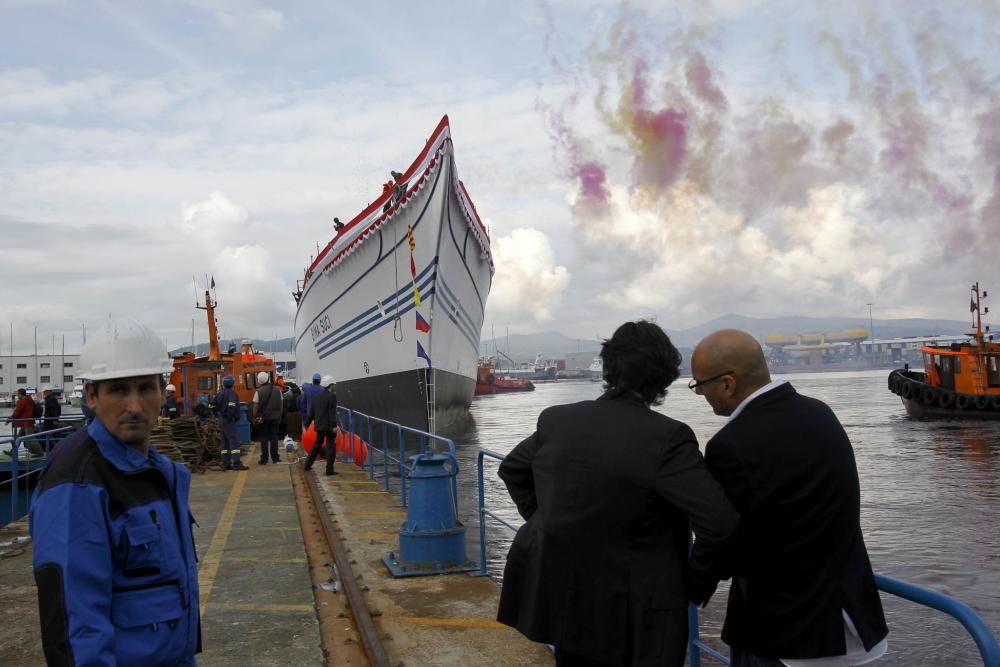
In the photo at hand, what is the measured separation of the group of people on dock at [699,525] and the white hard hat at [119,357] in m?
1.24

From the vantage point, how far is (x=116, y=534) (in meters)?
2.16

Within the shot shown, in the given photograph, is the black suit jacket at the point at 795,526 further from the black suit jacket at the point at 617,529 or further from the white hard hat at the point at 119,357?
the white hard hat at the point at 119,357

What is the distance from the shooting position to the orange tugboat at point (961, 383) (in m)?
32.8

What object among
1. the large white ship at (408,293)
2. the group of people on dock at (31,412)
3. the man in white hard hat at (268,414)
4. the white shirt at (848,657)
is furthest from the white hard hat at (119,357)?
the large white ship at (408,293)

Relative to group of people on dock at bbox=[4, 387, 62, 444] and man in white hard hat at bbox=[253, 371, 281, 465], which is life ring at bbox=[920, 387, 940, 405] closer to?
man in white hard hat at bbox=[253, 371, 281, 465]

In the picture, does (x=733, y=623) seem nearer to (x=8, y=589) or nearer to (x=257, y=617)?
(x=257, y=617)

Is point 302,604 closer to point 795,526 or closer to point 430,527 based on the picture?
point 430,527

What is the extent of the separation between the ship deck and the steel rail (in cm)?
8

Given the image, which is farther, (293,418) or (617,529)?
(293,418)

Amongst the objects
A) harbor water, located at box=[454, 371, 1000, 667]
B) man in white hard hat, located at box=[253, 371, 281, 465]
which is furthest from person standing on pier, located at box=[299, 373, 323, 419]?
harbor water, located at box=[454, 371, 1000, 667]

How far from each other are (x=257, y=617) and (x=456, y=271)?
62.9ft

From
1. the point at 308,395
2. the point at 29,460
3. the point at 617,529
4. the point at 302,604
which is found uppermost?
the point at 308,395

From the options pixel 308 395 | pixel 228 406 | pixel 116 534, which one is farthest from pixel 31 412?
pixel 116 534

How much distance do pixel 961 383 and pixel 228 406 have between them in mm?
31520
